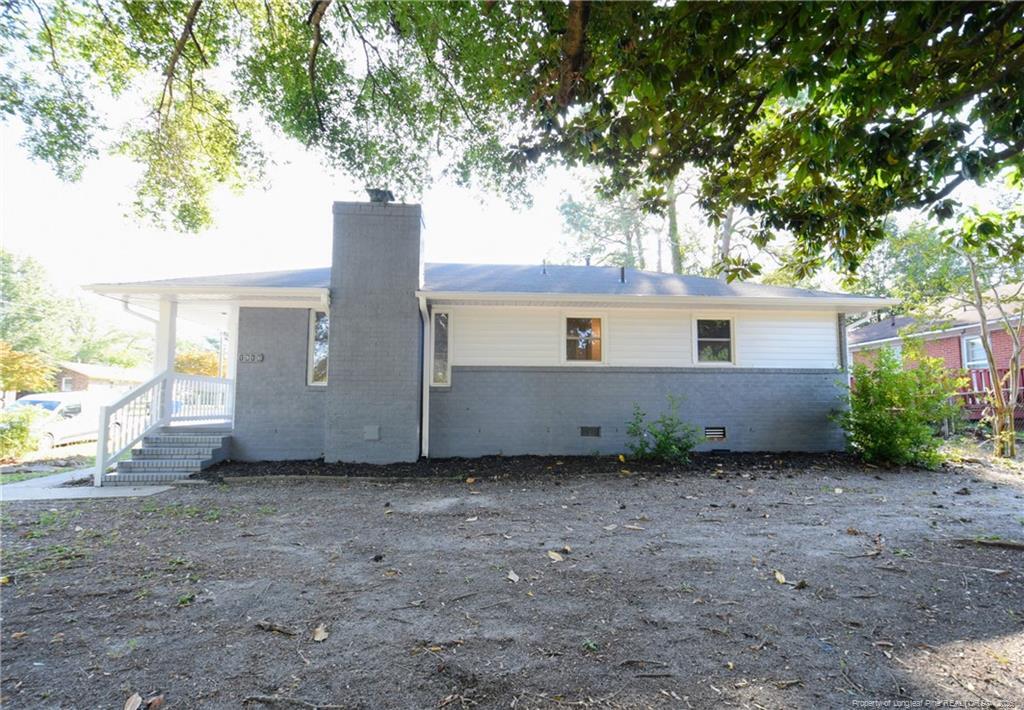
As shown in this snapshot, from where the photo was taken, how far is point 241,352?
8.57 m

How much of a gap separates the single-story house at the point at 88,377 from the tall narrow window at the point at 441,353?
27.8 m

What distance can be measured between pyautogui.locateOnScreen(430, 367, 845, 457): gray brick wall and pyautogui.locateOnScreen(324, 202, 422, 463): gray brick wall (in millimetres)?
953

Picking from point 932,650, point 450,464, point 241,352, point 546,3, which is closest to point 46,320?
point 241,352

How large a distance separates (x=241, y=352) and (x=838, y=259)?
8.88 metres

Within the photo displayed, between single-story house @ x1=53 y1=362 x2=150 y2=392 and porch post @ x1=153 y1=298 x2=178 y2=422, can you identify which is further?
single-story house @ x1=53 y1=362 x2=150 y2=392

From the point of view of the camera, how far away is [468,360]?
30.0 feet

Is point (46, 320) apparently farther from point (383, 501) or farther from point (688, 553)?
point (688, 553)

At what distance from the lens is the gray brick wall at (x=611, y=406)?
906cm

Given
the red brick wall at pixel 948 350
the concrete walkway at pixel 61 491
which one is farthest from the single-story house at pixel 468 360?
the red brick wall at pixel 948 350

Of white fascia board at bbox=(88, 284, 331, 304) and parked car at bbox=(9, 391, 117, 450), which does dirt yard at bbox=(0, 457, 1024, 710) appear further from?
parked car at bbox=(9, 391, 117, 450)

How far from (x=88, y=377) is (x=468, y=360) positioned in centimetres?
3302

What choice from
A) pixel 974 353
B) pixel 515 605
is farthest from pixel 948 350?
pixel 515 605

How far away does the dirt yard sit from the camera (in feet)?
7.09

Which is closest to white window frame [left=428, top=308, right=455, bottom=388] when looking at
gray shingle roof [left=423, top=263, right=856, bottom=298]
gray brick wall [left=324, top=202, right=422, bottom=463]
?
gray shingle roof [left=423, top=263, right=856, bottom=298]
